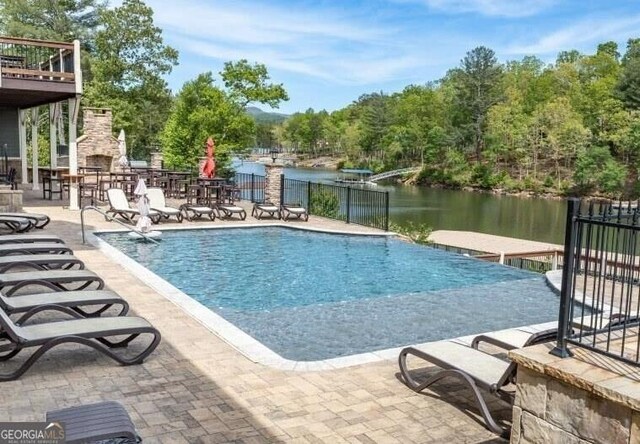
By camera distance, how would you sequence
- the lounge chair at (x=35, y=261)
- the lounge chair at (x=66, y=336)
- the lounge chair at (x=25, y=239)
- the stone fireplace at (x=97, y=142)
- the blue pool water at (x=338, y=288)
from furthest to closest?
the stone fireplace at (x=97, y=142)
the lounge chair at (x=25, y=239)
the lounge chair at (x=35, y=261)
the blue pool water at (x=338, y=288)
the lounge chair at (x=66, y=336)

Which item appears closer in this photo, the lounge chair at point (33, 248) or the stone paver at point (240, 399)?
the stone paver at point (240, 399)

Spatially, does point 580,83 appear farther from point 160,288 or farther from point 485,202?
point 160,288

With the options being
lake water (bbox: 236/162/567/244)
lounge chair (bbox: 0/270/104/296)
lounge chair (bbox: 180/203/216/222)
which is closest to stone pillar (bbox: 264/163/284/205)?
lounge chair (bbox: 180/203/216/222)

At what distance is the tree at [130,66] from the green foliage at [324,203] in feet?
55.7

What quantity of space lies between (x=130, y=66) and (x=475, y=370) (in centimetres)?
3259

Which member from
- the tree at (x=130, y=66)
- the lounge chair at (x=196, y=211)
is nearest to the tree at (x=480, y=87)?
the tree at (x=130, y=66)

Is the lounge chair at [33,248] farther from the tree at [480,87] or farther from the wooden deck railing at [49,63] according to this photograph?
the tree at [480,87]

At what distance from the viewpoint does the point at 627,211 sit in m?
3.21

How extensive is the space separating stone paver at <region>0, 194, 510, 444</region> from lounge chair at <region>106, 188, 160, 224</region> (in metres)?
8.02

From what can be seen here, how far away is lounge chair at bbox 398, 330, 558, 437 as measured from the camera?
3.51 m

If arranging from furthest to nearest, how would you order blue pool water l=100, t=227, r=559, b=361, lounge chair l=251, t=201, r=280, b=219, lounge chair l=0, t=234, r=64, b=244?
1. lounge chair l=251, t=201, r=280, b=219
2. lounge chair l=0, t=234, r=64, b=244
3. blue pool water l=100, t=227, r=559, b=361

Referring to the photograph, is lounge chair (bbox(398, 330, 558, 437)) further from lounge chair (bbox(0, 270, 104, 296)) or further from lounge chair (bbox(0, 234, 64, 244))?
lounge chair (bbox(0, 234, 64, 244))

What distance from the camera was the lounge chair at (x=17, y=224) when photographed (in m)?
9.30

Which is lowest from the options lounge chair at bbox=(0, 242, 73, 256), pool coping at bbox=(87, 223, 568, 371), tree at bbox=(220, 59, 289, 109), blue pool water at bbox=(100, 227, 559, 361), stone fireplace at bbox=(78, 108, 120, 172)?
blue pool water at bbox=(100, 227, 559, 361)
